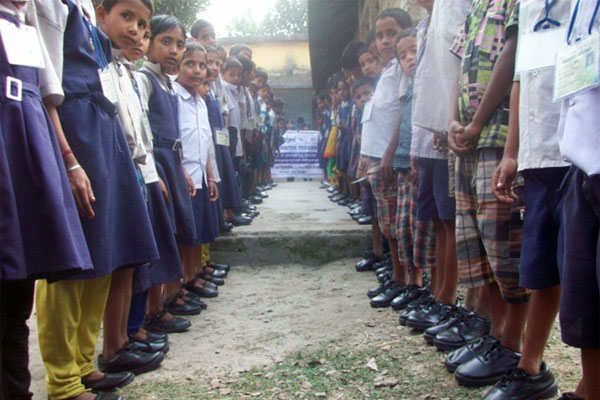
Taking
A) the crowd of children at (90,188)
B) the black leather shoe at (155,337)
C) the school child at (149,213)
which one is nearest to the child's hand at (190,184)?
the crowd of children at (90,188)

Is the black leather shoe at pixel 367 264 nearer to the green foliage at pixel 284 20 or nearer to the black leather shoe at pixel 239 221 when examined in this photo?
the black leather shoe at pixel 239 221

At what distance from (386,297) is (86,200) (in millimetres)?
2131

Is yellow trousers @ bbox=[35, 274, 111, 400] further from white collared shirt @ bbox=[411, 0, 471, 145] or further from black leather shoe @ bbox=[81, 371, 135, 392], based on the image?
white collared shirt @ bbox=[411, 0, 471, 145]

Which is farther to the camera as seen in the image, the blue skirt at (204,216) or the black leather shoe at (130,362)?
the blue skirt at (204,216)

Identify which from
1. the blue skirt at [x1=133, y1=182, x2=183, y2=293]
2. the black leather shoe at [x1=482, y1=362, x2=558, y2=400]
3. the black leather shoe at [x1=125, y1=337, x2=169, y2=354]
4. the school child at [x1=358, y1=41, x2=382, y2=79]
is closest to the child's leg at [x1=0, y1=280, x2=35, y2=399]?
the black leather shoe at [x1=125, y1=337, x2=169, y2=354]

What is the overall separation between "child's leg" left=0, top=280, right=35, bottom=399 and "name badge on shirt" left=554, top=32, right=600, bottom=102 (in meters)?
1.58

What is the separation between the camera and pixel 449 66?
8.25 ft

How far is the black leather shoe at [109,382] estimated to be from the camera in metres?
2.23

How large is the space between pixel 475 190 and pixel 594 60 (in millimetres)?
1066

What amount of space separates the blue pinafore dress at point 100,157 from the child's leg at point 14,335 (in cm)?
18

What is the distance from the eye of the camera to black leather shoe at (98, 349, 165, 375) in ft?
8.06

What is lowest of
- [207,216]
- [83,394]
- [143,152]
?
[83,394]

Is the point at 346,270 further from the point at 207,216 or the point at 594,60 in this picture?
the point at 594,60

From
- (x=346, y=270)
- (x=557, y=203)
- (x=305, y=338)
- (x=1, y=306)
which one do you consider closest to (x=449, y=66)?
(x=557, y=203)
